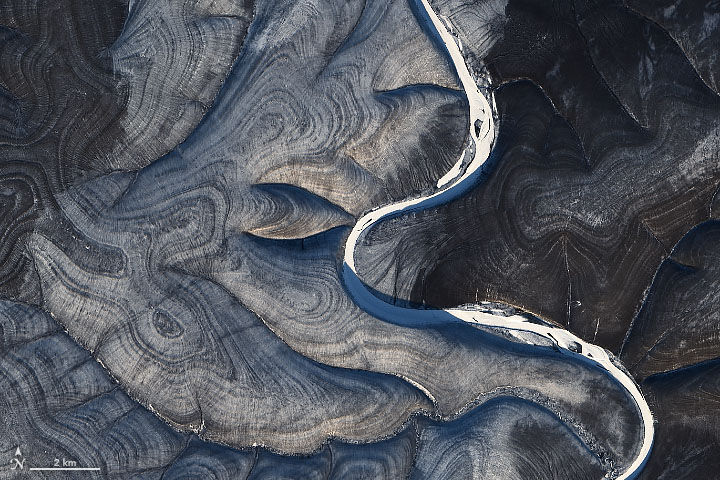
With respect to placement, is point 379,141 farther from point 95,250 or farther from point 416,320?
point 95,250

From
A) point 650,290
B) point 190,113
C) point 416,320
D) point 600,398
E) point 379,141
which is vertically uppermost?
point 190,113

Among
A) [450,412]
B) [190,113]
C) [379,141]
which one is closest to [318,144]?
[379,141]

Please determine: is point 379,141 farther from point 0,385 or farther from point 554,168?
point 0,385

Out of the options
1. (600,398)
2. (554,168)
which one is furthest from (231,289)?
(600,398)

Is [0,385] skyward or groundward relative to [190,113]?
groundward

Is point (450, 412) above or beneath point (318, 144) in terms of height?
beneath

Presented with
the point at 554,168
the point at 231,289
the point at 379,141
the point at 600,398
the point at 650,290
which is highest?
the point at 379,141
